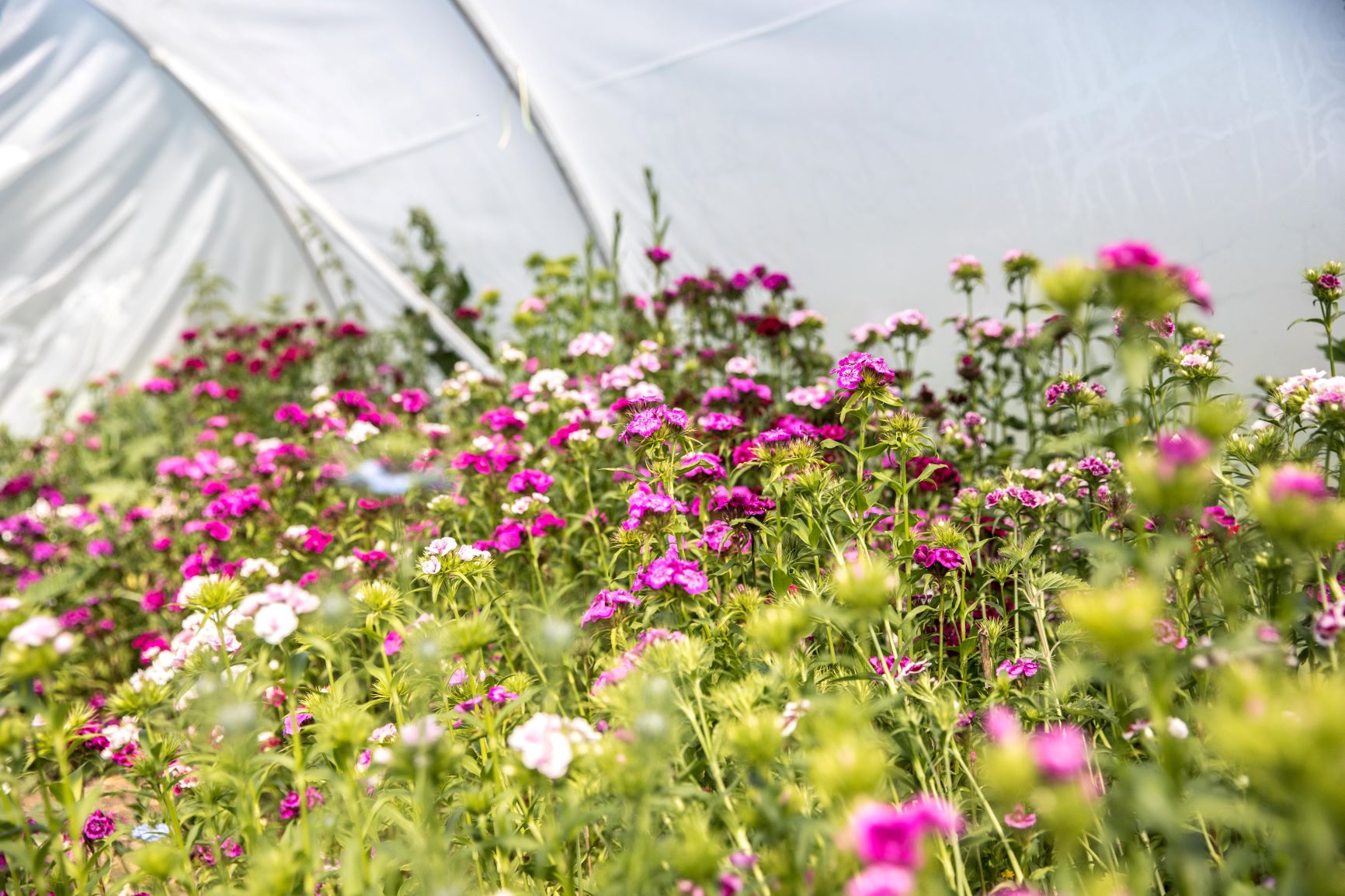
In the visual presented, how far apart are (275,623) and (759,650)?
103cm

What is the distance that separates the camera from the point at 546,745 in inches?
53.3

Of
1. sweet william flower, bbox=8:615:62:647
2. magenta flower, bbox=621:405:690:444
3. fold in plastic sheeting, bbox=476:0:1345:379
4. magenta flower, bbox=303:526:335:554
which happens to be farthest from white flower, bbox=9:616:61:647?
fold in plastic sheeting, bbox=476:0:1345:379

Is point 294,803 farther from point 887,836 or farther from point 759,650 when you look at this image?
point 887,836

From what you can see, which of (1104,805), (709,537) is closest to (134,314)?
(709,537)

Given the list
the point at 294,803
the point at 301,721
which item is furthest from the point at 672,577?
the point at 294,803

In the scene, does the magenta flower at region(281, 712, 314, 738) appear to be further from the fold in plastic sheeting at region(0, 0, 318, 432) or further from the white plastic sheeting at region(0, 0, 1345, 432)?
the fold in plastic sheeting at region(0, 0, 318, 432)

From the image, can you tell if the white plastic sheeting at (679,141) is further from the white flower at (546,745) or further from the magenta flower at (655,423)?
the white flower at (546,745)

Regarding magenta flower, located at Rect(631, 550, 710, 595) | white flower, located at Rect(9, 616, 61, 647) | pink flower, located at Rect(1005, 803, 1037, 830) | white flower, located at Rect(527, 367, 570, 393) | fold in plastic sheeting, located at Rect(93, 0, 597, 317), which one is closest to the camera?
white flower, located at Rect(9, 616, 61, 647)

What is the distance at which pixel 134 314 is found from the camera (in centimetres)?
694

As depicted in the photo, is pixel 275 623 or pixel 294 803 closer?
pixel 275 623

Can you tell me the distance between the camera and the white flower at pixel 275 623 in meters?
1.61

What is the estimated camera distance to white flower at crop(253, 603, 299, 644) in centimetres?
161

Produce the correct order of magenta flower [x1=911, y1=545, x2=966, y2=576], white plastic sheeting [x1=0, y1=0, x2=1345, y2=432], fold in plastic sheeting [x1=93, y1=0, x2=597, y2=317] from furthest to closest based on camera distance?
1. fold in plastic sheeting [x1=93, y1=0, x2=597, y2=317]
2. white plastic sheeting [x1=0, y1=0, x2=1345, y2=432]
3. magenta flower [x1=911, y1=545, x2=966, y2=576]

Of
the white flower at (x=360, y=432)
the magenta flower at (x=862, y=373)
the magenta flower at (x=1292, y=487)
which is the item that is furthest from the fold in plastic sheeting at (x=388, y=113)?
the magenta flower at (x=1292, y=487)
